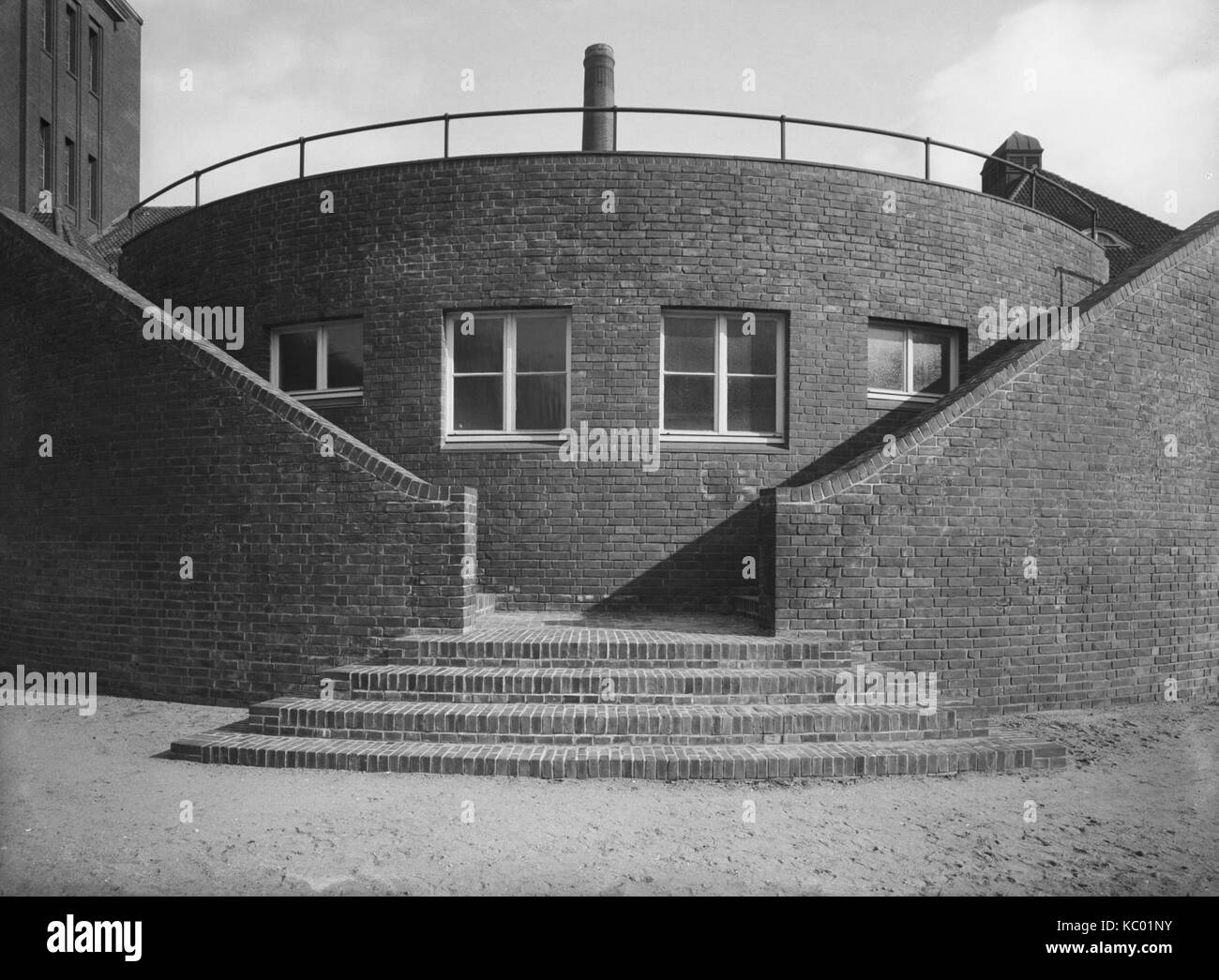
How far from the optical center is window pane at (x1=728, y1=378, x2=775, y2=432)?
29.0ft

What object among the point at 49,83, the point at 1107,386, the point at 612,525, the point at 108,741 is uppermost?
the point at 49,83

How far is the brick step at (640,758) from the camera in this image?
5340 mm

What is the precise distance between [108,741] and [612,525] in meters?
Answer: 4.82

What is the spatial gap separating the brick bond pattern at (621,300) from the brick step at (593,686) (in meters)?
2.18

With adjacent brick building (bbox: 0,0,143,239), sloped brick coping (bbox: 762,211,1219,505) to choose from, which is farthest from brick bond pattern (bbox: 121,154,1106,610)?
adjacent brick building (bbox: 0,0,143,239)

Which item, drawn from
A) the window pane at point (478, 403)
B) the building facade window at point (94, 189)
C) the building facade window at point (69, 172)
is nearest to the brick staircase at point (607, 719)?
the window pane at point (478, 403)

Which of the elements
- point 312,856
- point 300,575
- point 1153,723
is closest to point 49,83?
point 300,575

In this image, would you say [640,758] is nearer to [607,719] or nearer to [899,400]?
[607,719]

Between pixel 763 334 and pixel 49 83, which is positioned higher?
pixel 49 83

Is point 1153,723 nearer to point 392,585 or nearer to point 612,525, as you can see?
point 612,525

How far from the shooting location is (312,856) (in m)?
4.12

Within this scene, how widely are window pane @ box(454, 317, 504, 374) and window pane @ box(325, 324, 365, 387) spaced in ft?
4.14

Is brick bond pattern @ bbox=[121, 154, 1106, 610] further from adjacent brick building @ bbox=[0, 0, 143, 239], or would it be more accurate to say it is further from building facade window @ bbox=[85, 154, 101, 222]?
building facade window @ bbox=[85, 154, 101, 222]
